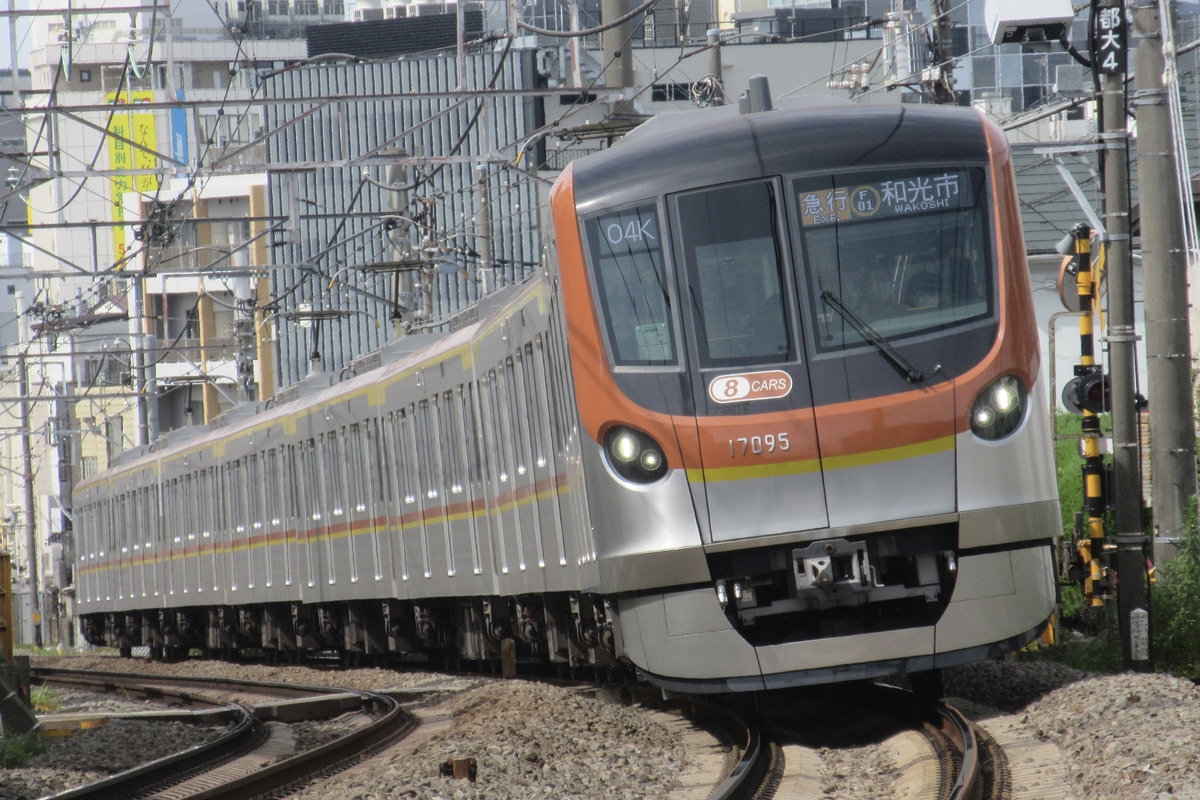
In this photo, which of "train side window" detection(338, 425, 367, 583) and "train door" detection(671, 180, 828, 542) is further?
"train side window" detection(338, 425, 367, 583)

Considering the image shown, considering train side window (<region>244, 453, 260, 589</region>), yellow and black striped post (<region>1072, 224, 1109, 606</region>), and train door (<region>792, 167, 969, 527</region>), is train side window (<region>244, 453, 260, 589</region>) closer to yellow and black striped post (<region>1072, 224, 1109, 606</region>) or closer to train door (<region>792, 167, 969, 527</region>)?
yellow and black striped post (<region>1072, 224, 1109, 606</region>)

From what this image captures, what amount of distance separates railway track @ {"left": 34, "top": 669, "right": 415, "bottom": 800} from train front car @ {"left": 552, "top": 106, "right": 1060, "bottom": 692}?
7.02 ft

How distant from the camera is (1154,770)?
639cm

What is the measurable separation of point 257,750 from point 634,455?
4416mm

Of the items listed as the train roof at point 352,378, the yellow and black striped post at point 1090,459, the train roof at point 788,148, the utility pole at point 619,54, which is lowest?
the yellow and black striped post at point 1090,459

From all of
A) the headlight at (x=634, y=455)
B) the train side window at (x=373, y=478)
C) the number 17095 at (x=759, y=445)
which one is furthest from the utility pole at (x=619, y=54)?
the number 17095 at (x=759, y=445)

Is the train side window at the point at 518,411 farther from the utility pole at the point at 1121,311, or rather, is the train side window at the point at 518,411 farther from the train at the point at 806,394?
the utility pole at the point at 1121,311

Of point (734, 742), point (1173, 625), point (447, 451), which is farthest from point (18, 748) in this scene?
point (1173, 625)

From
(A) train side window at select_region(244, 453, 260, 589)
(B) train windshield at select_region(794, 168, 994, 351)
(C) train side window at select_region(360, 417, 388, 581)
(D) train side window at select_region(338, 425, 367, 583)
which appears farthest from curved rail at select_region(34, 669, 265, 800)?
(A) train side window at select_region(244, 453, 260, 589)

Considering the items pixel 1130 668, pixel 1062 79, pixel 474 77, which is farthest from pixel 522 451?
pixel 474 77

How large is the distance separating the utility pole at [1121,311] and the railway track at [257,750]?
4.57 m

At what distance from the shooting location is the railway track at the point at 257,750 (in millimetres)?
9281

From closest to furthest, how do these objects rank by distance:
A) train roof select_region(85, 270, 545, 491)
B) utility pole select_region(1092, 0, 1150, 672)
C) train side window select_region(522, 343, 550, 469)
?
utility pole select_region(1092, 0, 1150, 672)
train side window select_region(522, 343, 550, 469)
train roof select_region(85, 270, 545, 491)

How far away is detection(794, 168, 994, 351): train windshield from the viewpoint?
328 inches
